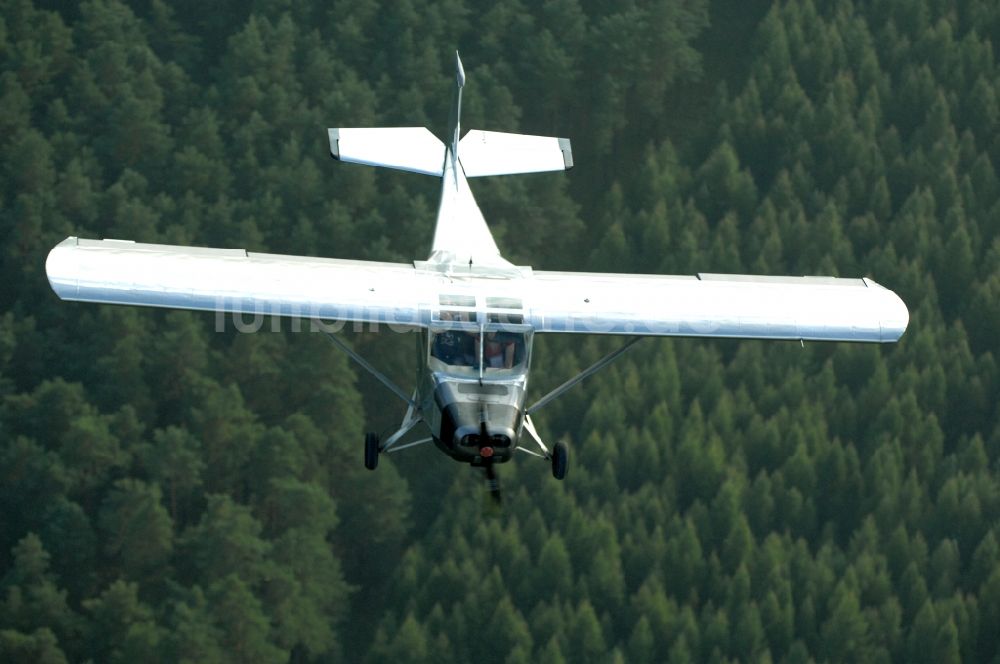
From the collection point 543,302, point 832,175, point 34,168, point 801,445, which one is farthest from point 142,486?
point 543,302

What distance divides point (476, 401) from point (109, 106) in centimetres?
5931

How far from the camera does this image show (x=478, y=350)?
34219 mm

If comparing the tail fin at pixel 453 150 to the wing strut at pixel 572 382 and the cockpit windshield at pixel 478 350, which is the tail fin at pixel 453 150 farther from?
the cockpit windshield at pixel 478 350

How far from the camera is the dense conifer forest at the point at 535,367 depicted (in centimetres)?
7481

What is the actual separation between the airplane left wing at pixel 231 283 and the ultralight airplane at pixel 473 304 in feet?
0.06

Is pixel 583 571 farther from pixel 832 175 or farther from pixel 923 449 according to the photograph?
pixel 832 175

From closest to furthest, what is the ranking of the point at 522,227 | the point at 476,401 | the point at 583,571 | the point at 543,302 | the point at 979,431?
the point at 476,401
the point at 543,302
the point at 583,571
the point at 979,431
the point at 522,227

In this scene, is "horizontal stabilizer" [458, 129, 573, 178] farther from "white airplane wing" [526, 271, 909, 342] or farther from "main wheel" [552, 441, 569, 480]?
"main wheel" [552, 441, 569, 480]

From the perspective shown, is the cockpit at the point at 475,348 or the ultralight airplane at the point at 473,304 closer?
the ultralight airplane at the point at 473,304

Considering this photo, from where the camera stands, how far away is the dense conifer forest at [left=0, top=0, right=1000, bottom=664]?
245 ft

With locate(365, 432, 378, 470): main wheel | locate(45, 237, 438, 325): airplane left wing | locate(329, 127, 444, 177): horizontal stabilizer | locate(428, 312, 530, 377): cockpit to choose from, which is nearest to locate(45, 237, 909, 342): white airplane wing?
locate(45, 237, 438, 325): airplane left wing

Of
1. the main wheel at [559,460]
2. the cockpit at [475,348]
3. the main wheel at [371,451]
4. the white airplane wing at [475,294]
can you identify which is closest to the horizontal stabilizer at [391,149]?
the white airplane wing at [475,294]

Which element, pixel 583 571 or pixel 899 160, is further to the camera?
pixel 899 160

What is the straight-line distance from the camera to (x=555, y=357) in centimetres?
8075
